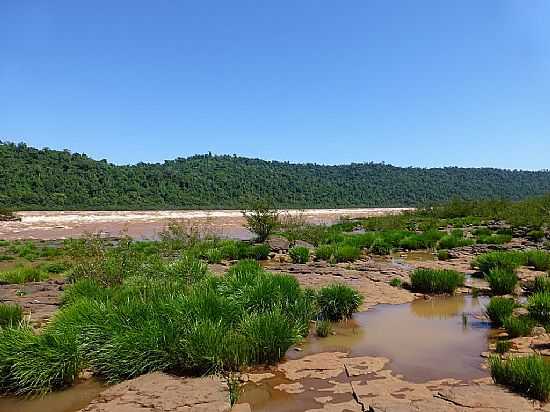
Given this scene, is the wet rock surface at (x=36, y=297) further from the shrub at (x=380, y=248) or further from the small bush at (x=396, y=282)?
the shrub at (x=380, y=248)

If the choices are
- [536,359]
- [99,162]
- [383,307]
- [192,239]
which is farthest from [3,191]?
[536,359]

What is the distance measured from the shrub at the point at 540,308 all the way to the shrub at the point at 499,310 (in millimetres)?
361

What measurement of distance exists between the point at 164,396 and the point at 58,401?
57.2 inches

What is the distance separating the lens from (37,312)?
10508mm

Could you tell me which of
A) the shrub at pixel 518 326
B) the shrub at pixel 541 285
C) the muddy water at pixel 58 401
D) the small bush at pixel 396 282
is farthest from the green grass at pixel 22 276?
the shrub at pixel 541 285

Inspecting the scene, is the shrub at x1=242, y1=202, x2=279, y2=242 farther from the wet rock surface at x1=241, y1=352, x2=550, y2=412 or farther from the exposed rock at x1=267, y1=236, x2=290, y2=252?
the wet rock surface at x1=241, y1=352, x2=550, y2=412

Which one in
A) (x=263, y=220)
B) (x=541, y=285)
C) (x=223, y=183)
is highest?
(x=223, y=183)

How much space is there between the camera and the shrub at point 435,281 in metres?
12.5

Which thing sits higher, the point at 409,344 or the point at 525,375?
the point at 525,375

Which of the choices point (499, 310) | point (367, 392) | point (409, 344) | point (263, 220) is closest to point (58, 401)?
point (367, 392)

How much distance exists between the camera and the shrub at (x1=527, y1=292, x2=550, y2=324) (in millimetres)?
8922

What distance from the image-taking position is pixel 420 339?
8.73m

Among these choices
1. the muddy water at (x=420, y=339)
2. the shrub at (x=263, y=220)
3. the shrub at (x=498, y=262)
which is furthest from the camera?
the shrub at (x=263, y=220)

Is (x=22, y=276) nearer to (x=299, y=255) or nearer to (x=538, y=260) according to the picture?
(x=299, y=255)
